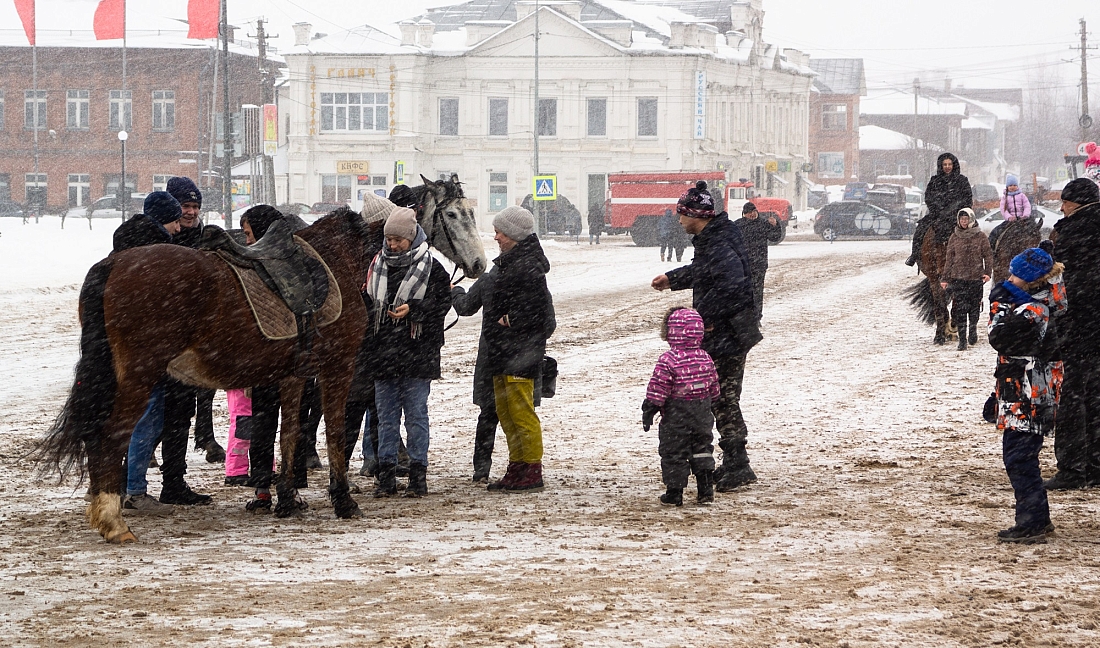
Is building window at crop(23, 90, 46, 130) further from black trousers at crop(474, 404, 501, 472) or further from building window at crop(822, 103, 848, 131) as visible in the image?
black trousers at crop(474, 404, 501, 472)

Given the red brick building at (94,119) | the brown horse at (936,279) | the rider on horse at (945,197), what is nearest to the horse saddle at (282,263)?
the rider on horse at (945,197)

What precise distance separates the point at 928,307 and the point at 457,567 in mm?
11132

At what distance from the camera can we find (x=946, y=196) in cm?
1518

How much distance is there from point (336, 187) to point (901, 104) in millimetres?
66147

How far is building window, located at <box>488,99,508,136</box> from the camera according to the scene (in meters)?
58.9

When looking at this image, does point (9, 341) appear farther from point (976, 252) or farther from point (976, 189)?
point (976, 189)

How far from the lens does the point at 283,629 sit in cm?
517

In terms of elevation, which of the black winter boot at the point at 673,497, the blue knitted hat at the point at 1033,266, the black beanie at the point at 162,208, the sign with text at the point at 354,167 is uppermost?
the sign with text at the point at 354,167

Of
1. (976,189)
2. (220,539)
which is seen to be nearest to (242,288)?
(220,539)

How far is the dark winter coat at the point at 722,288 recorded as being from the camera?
8055mm

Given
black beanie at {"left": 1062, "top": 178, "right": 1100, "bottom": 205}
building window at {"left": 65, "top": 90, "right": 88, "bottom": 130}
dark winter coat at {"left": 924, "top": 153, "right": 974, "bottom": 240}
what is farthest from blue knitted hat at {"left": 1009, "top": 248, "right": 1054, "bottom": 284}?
building window at {"left": 65, "top": 90, "right": 88, "bottom": 130}

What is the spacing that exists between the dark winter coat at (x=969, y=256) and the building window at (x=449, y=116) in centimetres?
4561

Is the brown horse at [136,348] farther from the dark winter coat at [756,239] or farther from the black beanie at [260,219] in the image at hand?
the dark winter coat at [756,239]

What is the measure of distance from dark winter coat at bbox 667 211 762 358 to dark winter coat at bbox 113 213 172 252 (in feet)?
10.0
